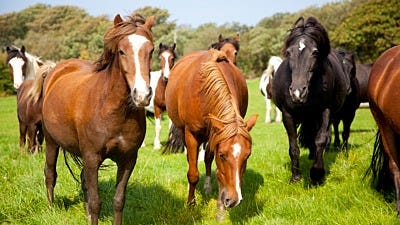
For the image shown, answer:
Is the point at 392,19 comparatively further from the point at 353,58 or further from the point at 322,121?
the point at 322,121

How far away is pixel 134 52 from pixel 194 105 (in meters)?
1.43

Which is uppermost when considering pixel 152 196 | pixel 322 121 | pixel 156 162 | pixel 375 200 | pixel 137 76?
pixel 137 76

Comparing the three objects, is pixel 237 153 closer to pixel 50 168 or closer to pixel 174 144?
pixel 50 168

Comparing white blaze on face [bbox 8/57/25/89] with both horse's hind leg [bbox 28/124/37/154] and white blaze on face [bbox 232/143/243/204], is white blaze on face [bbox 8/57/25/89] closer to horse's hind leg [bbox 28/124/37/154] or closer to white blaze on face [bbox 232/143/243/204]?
horse's hind leg [bbox 28/124/37/154]

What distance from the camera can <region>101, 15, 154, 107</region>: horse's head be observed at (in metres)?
2.72

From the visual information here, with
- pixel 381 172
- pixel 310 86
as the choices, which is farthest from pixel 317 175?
pixel 310 86

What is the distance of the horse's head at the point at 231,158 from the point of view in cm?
307

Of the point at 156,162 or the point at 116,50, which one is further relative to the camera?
the point at 156,162

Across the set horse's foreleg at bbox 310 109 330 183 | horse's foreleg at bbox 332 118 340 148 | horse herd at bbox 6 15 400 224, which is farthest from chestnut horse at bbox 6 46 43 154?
horse's foreleg at bbox 332 118 340 148

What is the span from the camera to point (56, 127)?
3914 millimetres

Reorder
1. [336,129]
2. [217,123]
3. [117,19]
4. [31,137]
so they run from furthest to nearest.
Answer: [336,129], [31,137], [217,123], [117,19]

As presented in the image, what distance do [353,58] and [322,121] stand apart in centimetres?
422

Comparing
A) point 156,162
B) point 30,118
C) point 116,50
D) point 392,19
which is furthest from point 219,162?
point 392,19

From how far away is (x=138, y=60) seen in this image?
9.29ft
